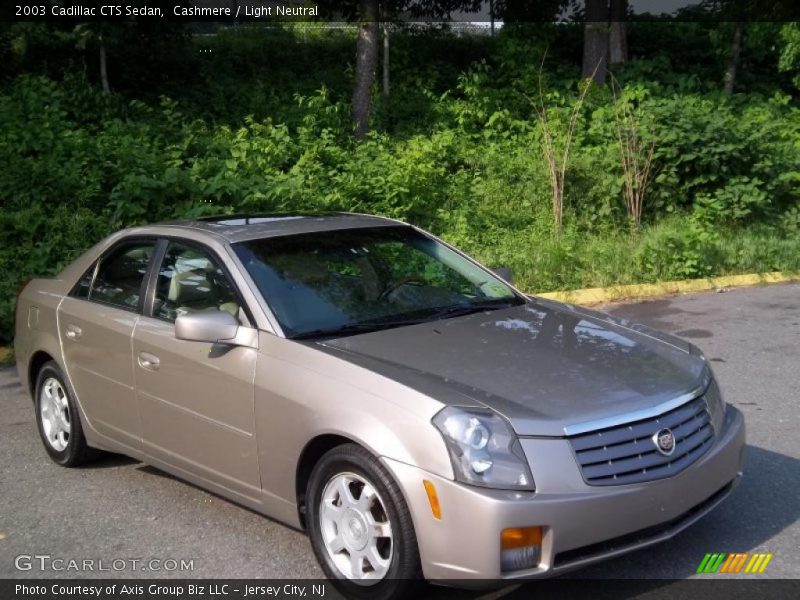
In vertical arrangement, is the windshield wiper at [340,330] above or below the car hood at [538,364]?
above

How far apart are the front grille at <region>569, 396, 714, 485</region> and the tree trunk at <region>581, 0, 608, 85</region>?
13422 mm

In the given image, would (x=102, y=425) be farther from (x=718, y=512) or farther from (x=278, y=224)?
(x=718, y=512)

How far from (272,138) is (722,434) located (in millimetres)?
10485

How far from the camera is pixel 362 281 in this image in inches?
202

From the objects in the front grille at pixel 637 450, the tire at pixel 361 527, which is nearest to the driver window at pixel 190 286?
the tire at pixel 361 527

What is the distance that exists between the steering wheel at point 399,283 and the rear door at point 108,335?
1.35 metres

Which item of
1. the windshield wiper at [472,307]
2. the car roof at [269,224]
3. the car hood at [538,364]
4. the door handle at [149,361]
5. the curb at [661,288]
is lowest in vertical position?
the curb at [661,288]

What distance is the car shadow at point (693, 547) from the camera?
4176mm

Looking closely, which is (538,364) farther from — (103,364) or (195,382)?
(103,364)

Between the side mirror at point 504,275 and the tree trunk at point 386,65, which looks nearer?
the side mirror at point 504,275

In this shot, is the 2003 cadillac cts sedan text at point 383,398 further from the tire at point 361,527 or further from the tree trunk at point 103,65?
the tree trunk at point 103,65

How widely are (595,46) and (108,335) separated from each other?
1335cm

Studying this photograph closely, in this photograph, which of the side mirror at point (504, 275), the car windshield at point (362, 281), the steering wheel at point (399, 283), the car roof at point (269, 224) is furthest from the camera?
the side mirror at point (504, 275)

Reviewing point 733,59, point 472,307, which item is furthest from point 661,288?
point 733,59
